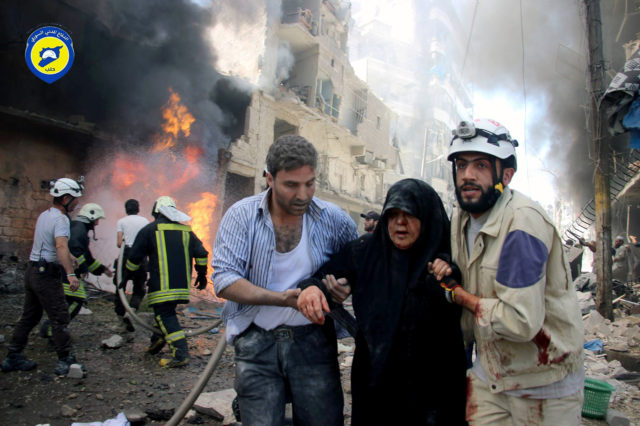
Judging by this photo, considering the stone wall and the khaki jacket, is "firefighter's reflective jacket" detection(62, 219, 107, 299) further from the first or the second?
the stone wall

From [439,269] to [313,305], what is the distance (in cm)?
65

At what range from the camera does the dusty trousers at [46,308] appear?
14.6ft

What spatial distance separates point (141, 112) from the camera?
13516 millimetres

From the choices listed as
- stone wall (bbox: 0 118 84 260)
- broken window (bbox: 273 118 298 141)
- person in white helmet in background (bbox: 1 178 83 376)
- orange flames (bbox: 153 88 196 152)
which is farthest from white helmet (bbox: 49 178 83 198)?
broken window (bbox: 273 118 298 141)

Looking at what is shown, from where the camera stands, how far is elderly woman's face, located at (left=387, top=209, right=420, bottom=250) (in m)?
2.01

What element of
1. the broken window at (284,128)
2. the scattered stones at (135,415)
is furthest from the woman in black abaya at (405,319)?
the broken window at (284,128)

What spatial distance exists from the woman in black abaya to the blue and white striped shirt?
27 centimetres

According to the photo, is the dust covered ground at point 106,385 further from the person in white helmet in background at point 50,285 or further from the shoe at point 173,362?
the person in white helmet in background at point 50,285

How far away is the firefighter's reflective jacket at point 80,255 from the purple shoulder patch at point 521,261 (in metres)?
5.38

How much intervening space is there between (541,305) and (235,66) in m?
18.7

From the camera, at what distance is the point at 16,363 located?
4398 mm

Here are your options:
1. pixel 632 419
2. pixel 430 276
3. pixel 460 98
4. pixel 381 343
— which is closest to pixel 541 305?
pixel 430 276

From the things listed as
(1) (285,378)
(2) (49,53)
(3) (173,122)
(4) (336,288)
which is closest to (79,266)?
(1) (285,378)

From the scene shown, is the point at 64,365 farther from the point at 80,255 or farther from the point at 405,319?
the point at 405,319
